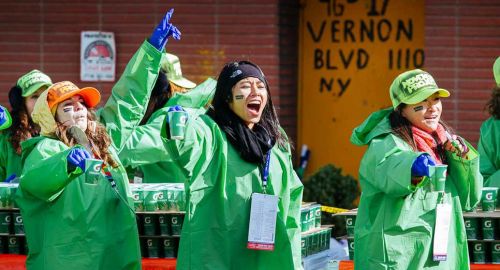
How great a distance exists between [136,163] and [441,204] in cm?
245

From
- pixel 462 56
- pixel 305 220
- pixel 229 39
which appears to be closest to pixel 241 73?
pixel 305 220

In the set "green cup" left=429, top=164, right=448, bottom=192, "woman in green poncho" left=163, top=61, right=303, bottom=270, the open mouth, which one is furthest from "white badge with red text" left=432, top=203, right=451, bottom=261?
the open mouth

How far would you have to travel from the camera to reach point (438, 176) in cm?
721

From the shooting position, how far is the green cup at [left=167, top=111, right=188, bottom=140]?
6.78m

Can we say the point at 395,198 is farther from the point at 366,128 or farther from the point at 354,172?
the point at 354,172

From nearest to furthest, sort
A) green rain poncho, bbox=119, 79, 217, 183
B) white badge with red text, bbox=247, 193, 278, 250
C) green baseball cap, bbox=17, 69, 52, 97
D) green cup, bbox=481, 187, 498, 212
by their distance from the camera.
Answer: white badge with red text, bbox=247, 193, 278, 250, green cup, bbox=481, 187, 498, 212, green rain poncho, bbox=119, 79, 217, 183, green baseball cap, bbox=17, 69, 52, 97

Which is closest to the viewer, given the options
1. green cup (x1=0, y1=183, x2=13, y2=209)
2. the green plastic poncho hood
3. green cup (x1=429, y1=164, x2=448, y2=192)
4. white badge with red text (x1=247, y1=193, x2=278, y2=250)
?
white badge with red text (x1=247, y1=193, x2=278, y2=250)

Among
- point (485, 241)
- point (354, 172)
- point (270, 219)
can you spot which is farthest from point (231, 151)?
point (354, 172)

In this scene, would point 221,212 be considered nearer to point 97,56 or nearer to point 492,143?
point 492,143

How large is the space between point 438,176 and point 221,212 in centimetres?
112

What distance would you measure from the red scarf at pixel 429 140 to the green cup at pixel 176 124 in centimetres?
143

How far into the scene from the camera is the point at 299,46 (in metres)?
13.3

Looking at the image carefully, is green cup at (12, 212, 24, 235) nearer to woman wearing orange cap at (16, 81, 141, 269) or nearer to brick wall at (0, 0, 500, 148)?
woman wearing orange cap at (16, 81, 141, 269)

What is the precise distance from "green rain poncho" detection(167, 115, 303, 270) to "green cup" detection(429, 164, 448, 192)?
78 cm
